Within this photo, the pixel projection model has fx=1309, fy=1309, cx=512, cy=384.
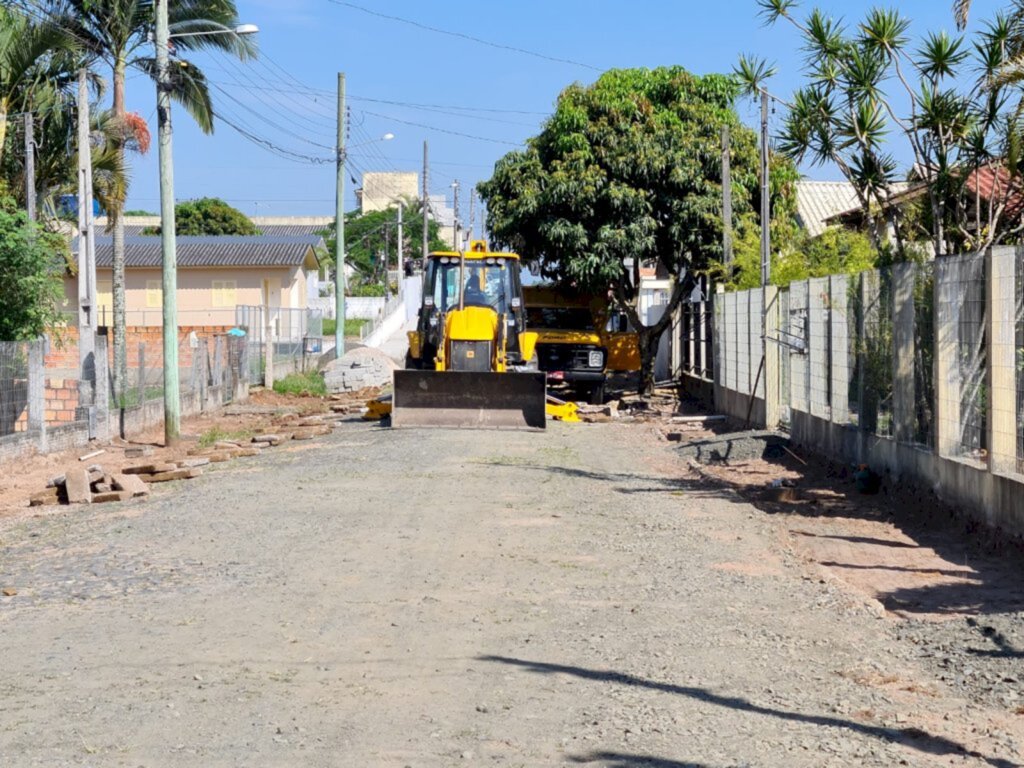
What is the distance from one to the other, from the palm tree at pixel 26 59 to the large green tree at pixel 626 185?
418 inches

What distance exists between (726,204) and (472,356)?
8.79m

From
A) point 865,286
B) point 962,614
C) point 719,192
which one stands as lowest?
point 962,614

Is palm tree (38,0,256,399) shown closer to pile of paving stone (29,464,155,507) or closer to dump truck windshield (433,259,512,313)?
dump truck windshield (433,259,512,313)

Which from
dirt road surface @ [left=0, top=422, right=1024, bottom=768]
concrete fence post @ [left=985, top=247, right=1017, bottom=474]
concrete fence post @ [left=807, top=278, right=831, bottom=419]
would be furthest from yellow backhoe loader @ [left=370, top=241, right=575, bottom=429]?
concrete fence post @ [left=985, top=247, right=1017, bottom=474]

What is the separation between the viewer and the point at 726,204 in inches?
1142

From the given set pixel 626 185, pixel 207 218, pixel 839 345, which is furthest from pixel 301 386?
pixel 207 218

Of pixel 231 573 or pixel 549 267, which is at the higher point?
pixel 549 267

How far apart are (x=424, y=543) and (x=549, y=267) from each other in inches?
910

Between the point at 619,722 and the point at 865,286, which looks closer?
the point at 619,722

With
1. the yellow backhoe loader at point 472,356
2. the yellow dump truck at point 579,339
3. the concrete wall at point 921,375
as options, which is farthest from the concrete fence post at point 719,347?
the concrete wall at point 921,375

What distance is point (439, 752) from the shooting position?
5.61 meters

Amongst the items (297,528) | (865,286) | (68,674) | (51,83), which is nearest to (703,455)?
(865,286)

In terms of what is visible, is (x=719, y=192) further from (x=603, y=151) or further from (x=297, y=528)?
(x=297, y=528)

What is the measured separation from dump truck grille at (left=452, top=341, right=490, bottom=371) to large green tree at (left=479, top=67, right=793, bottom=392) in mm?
8569
